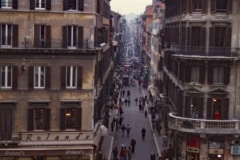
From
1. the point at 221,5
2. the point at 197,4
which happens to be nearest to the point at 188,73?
the point at 197,4

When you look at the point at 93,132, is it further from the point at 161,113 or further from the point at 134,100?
the point at 134,100

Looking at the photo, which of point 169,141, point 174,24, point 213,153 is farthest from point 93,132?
point 174,24

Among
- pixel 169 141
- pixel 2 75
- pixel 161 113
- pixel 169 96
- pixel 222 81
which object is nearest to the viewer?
pixel 2 75

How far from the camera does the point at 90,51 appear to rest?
50281 mm

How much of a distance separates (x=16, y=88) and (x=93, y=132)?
7859mm

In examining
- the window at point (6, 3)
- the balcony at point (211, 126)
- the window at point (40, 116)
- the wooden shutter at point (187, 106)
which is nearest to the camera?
the window at point (6, 3)

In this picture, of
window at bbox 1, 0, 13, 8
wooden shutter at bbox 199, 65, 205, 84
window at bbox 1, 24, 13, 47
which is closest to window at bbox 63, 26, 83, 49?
window at bbox 1, 24, 13, 47

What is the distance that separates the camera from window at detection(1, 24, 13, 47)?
48956 mm

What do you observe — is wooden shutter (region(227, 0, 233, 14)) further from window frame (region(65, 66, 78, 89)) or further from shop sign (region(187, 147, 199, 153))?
window frame (region(65, 66, 78, 89))

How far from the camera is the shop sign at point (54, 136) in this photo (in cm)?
4981

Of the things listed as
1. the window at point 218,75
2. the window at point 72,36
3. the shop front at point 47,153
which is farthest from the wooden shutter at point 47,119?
the window at point 218,75

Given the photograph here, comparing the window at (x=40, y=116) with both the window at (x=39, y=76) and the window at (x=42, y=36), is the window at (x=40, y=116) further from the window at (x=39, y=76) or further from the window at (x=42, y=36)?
the window at (x=42, y=36)

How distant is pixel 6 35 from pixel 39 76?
448cm

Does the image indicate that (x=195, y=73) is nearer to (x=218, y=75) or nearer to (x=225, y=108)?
(x=218, y=75)
